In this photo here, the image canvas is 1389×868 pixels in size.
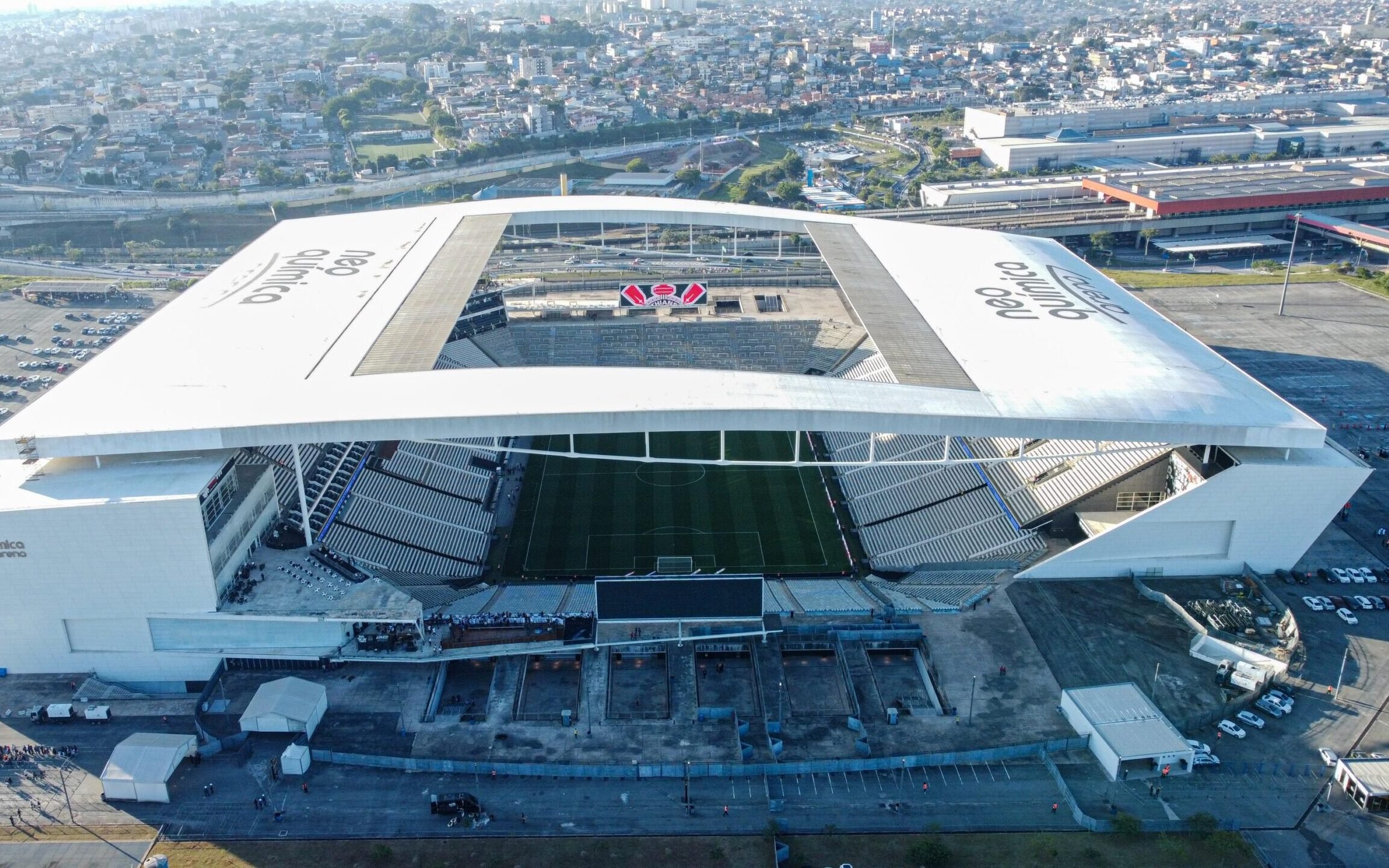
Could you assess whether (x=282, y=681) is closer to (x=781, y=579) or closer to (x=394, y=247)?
(x=781, y=579)

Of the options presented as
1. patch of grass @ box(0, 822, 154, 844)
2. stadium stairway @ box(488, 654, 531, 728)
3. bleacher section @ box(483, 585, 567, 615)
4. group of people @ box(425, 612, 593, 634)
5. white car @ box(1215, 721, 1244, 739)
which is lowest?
patch of grass @ box(0, 822, 154, 844)

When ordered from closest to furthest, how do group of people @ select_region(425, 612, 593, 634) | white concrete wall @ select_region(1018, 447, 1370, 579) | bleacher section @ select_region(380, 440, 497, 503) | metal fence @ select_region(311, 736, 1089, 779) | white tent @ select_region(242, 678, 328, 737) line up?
1. metal fence @ select_region(311, 736, 1089, 779)
2. white tent @ select_region(242, 678, 328, 737)
3. group of people @ select_region(425, 612, 593, 634)
4. white concrete wall @ select_region(1018, 447, 1370, 579)
5. bleacher section @ select_region(380, 440, 497, 503)

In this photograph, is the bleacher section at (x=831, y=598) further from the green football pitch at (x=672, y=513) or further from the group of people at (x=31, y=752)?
the group of people at (x=31, y=752)

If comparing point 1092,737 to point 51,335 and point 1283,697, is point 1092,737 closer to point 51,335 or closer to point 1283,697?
point 1283,697

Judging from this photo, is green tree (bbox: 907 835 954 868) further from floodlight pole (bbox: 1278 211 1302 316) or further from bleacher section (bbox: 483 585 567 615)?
floodlight pole (bbox: 1278 211 1302 316)

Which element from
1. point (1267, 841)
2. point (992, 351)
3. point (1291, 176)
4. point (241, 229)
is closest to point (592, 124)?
point (241, 229)

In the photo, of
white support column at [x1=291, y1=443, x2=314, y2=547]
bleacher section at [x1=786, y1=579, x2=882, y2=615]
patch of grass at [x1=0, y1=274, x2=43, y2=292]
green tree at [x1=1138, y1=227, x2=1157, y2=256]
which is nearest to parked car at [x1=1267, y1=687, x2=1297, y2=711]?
bleacher section at [x1=786, y1=579, x2=882, y2=615]
